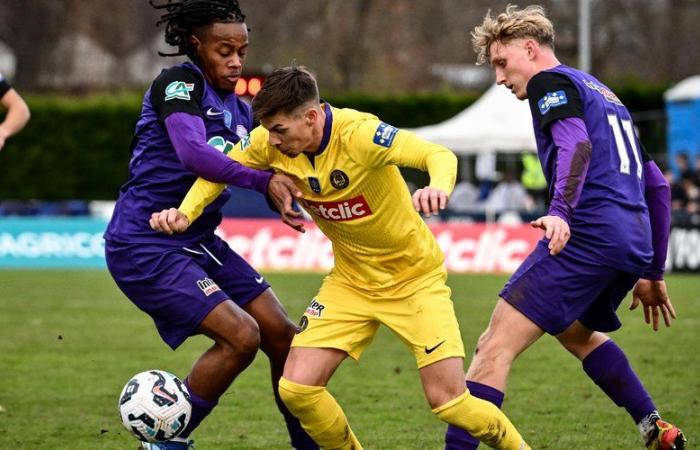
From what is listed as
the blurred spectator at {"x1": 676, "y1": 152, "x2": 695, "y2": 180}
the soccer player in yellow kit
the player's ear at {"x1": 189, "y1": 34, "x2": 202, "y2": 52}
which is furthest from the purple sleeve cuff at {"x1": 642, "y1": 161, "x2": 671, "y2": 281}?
the blurred spectator at {"x1": 676, "y1": 152, "x2": 695, "y2": 180}

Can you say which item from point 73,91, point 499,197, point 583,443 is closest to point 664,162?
point 499,197

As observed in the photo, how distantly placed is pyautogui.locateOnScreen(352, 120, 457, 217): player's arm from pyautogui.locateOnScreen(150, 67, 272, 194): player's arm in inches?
20.9

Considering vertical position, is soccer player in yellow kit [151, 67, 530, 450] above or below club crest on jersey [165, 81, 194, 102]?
below

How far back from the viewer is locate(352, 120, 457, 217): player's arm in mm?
5254

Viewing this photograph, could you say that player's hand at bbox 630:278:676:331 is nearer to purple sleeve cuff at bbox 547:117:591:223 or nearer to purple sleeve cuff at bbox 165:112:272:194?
purple sleeve cuff at bbox 547:117:591:223

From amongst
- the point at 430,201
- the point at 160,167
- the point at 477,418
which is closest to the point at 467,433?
the point at 477,418

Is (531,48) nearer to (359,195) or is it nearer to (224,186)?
(359,195)

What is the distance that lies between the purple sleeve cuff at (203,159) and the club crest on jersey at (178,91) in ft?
0.33

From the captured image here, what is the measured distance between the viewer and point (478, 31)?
19.4 ft

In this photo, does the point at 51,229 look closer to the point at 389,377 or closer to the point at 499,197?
the point at 499,197

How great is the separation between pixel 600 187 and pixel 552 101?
0.47m

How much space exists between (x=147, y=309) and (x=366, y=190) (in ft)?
4.27

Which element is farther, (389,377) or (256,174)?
(389,377)

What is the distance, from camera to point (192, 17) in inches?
244
